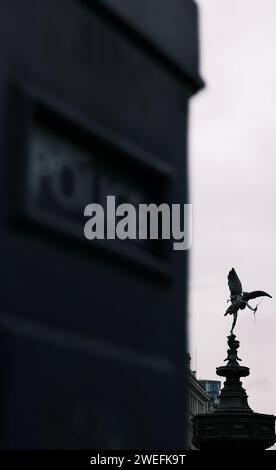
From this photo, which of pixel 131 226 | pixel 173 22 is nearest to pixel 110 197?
pixel 131 226

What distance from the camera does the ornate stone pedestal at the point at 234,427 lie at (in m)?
30.8

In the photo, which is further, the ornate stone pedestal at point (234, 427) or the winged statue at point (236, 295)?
the winged statue at point (236, 295)

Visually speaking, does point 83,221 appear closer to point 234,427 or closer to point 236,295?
point 234,427

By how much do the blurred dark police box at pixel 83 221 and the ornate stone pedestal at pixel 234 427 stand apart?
92.1 ft

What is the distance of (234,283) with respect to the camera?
34.3 m

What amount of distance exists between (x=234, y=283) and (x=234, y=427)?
19.1 feet

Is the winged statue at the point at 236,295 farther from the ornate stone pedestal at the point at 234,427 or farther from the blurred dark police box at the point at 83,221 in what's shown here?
the blurred dark police box at the point at 83,221

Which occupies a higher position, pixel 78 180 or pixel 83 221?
pixel 78 180

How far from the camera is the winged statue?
33.9 m

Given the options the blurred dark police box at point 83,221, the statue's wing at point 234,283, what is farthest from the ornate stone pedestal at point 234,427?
the blurred dark police box at point 83,221

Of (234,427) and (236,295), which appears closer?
(234,427)

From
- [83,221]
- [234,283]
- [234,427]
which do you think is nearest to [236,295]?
[234,283]

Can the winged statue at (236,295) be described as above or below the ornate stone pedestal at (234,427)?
above

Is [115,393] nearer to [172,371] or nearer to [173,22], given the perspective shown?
[172,371]
